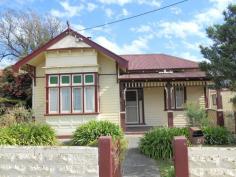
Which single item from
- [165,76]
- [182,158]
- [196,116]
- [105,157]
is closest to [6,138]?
[105,157]

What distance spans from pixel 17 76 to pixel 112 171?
17.9 m

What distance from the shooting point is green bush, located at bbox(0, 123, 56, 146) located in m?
13.4

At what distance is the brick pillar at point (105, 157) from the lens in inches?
265

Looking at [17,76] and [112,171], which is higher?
[17,76]

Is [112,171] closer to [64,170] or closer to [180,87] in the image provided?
[64,170]

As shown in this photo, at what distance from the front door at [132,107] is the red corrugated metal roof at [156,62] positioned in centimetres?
169

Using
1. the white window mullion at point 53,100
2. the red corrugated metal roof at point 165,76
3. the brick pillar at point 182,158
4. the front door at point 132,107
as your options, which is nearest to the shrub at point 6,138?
the white window mullion at point 53,100

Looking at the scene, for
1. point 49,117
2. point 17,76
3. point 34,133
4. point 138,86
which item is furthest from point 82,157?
point 17,76

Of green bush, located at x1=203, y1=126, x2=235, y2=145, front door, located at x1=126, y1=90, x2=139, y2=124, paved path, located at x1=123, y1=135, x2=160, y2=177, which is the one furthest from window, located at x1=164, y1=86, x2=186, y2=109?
paved path, located at x1=123, y1=135, x2=160, y2=177

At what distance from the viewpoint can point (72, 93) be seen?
60.3ft

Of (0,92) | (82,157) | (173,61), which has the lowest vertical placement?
(82,157)

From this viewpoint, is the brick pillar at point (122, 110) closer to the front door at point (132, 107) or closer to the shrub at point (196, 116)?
the front door at point (132, 107)

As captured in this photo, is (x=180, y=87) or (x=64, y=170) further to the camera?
(x=180, y=87)

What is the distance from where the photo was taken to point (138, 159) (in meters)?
12.0
